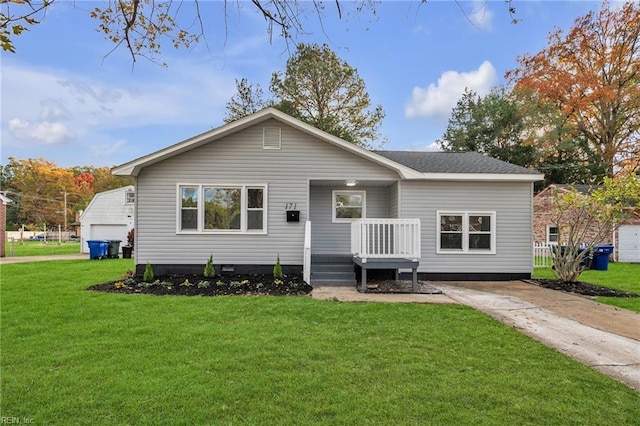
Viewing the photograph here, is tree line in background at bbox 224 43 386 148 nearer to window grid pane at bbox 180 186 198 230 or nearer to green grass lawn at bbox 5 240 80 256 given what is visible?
window grid pane at bbox 180 186 198 230

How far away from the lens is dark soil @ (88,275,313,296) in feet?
26.0

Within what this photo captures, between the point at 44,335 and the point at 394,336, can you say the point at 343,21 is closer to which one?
the point at 394,336

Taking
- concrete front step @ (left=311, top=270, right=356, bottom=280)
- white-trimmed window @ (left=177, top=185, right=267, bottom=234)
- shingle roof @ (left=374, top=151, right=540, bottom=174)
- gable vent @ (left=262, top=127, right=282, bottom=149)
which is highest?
gable vent @ (left=262, top=127, right=282, bottom=149)

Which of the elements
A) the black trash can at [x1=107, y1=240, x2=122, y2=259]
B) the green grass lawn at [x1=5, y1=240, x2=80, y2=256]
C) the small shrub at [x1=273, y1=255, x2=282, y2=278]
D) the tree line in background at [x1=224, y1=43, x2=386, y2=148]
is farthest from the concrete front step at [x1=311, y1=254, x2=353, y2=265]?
the green grass lawn at [x1=5, y1=240, x2=80, y2=256]

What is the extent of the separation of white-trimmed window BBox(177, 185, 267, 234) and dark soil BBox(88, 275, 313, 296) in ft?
4.46

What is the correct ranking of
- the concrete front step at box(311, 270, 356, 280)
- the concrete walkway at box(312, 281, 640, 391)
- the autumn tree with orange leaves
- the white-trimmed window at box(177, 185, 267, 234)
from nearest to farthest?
the concrete walkway at box(312, 281, 640, 391), the concrete front step at box(311, 270, 356, 280), the white-trimmed window at box(177, 185, 267, 234), the autumn tree with orange leaves

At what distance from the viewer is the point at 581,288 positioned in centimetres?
884

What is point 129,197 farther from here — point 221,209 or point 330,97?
point 221,209

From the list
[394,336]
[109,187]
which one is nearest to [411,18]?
[394,336]

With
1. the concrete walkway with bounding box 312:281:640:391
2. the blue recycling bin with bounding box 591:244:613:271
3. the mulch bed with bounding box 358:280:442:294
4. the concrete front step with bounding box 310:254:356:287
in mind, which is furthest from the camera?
the blue recycling bin with bounding box 591:244:613:271

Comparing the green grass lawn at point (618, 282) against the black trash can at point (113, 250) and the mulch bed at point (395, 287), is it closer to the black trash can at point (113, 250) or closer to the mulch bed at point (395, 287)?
the mulch bed at point (395, 287)

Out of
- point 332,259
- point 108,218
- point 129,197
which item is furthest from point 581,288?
point 108,218

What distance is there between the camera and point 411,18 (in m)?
3.61

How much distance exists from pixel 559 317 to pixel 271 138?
25.0 feet
